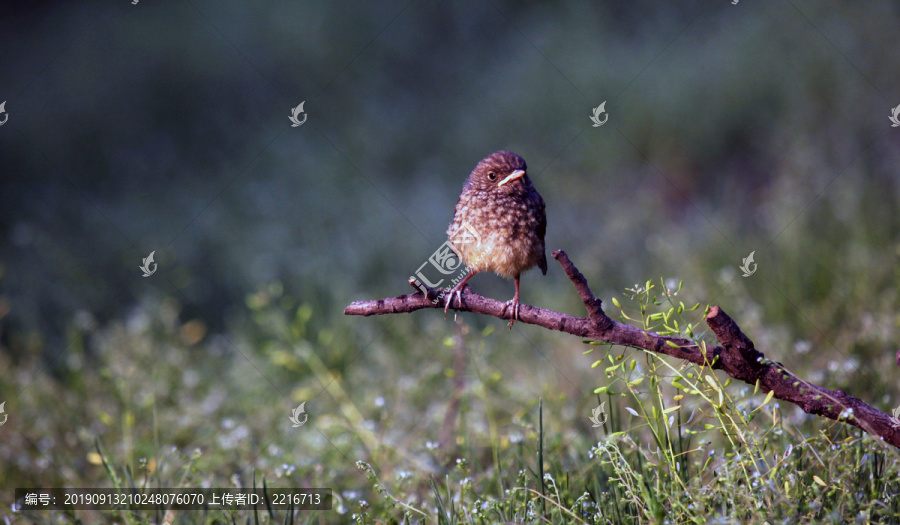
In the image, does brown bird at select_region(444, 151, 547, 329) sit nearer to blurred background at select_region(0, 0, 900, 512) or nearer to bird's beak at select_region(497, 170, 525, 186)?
bird's beak at select_region(497, 170, 525, 186)

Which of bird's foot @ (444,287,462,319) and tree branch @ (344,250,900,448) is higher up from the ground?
bird's foot @ (444,287,462,319)

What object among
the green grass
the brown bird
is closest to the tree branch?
the green grass

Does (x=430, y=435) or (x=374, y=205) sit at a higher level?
(x=374, y=205)

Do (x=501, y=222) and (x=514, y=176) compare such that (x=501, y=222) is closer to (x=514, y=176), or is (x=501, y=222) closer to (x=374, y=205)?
(x=514, y=176)

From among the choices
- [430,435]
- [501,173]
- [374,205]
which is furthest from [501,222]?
[374,205]

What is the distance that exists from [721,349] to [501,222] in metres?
0.96

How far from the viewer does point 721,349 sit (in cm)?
214

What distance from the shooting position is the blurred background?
4.05 meters

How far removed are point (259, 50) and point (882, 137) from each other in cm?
698

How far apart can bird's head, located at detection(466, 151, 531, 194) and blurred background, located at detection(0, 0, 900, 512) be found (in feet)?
2.00

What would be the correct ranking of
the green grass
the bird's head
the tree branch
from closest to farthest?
the tree branch, the green grass, the bird's head

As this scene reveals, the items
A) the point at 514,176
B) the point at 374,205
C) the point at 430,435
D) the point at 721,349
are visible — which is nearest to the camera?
the point at 721,349

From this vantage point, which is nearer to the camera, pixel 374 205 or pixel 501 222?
pixel 501 222

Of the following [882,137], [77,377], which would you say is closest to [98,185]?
[77,377]
